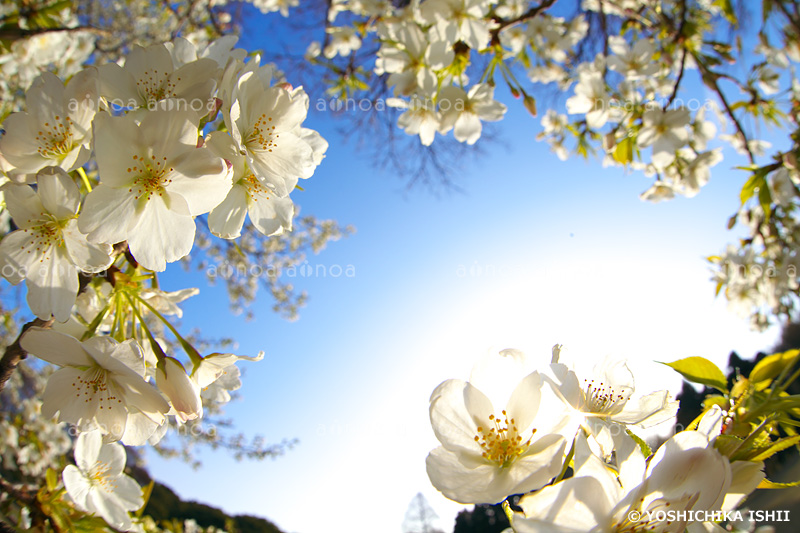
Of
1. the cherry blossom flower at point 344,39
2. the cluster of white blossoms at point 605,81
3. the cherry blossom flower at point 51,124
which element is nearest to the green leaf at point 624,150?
the cluster of white blossoms at point 605,81

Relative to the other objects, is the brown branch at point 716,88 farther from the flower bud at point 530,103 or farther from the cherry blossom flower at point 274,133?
the cherry blossom flower at point 274,133

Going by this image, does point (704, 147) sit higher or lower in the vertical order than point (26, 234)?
higher

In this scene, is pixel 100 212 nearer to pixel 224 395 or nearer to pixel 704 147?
pixel 224 395

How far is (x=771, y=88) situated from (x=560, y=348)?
3111 millimetres

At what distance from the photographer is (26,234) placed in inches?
26.3

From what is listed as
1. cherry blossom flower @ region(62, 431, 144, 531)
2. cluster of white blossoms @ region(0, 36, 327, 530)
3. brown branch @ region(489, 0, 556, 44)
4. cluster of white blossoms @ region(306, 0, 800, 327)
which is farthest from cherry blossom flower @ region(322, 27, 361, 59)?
cherry blossom flower @ region(62, 431, 144, 531)

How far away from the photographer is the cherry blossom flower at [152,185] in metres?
0.59

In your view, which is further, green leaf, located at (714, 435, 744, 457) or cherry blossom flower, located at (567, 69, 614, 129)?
cherry blossom flower, located at (567, 69, 614, 129)

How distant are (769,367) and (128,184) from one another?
3.28ft

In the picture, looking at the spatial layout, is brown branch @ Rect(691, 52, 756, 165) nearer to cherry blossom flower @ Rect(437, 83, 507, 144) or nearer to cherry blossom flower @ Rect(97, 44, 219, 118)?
cherry blossom flower @ Rect(437, 83, 507, 144)

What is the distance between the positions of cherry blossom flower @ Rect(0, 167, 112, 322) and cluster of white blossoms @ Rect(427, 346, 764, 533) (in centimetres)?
58

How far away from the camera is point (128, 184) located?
25.1 inches

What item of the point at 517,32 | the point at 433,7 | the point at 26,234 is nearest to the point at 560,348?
the point at 26,234

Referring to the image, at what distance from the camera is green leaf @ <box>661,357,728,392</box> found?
2.21ft
